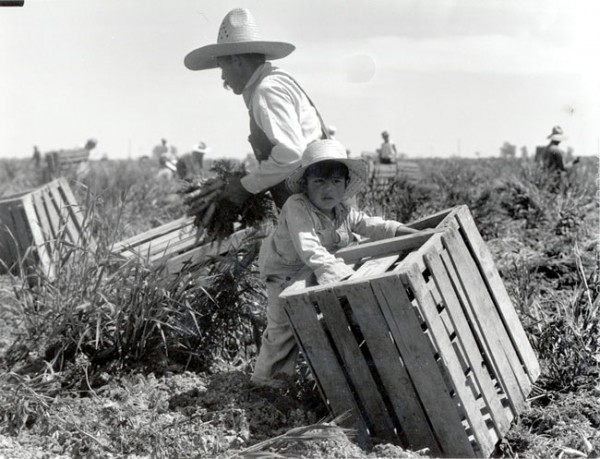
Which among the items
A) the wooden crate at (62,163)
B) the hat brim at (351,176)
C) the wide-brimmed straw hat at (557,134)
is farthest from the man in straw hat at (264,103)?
the wide-brimmed straw hat at (557,134)

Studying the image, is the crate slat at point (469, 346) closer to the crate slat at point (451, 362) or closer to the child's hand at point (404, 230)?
the crate slat at point (451, 362)

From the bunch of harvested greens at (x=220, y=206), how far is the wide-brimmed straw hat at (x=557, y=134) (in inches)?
341

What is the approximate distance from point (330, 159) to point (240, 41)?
0.94 m

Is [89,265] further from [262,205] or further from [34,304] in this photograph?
[262,205]

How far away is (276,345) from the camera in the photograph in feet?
11.2

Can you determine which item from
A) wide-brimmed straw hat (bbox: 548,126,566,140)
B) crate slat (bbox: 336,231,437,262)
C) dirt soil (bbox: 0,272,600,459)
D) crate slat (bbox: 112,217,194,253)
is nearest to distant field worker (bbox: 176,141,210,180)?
wide-brimmed straw hat (bbox: 548,126,566,140)

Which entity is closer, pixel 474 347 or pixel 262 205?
pixel 474 347

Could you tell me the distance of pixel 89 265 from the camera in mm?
3947

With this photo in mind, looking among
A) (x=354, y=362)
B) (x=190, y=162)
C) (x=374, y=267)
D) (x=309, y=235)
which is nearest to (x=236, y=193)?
(x=309, y=235)

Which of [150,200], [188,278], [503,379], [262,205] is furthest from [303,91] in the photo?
[150,200]

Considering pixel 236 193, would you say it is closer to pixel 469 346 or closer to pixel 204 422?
pixel 204 422

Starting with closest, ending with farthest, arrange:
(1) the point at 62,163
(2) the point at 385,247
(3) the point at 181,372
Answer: (2) the point at 385,247 → (3) the point at 181,372 → (1) the point at 62,163

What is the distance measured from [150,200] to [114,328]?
5708 millimetres

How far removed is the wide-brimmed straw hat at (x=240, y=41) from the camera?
376 cm
